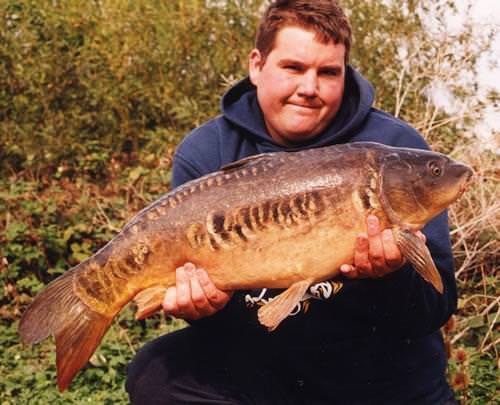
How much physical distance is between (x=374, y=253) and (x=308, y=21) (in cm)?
89

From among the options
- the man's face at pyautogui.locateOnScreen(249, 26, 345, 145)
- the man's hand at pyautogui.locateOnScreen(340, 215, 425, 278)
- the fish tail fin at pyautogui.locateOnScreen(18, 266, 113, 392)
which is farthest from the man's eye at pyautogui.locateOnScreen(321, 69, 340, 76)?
the fish tail fin at pyautogui.locateOnScreen(18, 266, 113, 392)

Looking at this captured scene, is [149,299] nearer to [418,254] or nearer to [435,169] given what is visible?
[418,254]

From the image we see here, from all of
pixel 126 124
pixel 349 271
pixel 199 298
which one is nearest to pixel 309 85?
pixel 349 271

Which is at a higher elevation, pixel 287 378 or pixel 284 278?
pixel 284 278

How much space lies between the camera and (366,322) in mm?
2506

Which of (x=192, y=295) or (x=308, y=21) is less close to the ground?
(x=308, y=21)

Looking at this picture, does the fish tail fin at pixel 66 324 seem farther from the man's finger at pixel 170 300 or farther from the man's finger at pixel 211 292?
the man's finger at pixel 211 292

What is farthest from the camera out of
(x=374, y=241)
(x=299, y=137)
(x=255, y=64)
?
(x=255, y=64)

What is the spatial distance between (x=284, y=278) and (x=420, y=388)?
724mm

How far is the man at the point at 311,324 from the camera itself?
2.46 m

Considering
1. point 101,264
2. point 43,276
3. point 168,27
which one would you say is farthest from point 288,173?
point 168,27

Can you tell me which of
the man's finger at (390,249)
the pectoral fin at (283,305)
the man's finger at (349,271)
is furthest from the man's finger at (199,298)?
the man's finger at (390,249)

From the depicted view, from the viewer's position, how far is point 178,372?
8.46 feet

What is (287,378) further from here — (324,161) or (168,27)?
(168,27)
